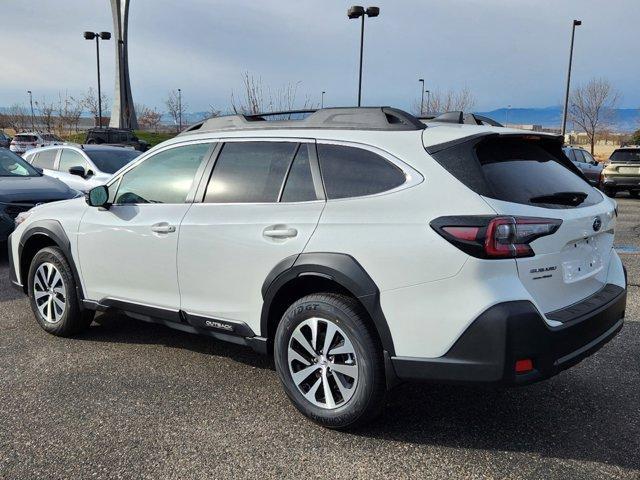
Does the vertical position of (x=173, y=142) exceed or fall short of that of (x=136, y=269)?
it exceeds it

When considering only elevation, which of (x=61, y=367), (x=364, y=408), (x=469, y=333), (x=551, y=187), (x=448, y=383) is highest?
(x=551, y=187)

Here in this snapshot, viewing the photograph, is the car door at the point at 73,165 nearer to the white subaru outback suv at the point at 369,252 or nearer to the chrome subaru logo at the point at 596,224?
the white subaru outback suv at the point at 369,252

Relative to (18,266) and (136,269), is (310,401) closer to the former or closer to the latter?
(136,269)

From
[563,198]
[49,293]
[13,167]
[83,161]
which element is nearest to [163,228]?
[49,293]

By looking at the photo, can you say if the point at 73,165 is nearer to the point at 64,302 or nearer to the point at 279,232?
the point at 64,302

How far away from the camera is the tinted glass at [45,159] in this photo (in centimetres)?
1185

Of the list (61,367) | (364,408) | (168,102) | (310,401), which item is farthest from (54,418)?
(168,102)

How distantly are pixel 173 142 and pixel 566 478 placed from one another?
3.30 m

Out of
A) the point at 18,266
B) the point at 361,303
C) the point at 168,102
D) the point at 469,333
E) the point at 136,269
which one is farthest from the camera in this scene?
the point at 168,102

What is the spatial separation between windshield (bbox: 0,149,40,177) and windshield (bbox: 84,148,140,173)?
177 centimetres

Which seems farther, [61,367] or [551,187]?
[61,367]

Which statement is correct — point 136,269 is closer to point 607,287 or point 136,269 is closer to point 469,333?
point 469,333

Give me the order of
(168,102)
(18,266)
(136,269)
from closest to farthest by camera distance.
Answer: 1. (136,269)
2. (18,266)
3. (168,102)

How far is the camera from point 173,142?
4285 millimetres
